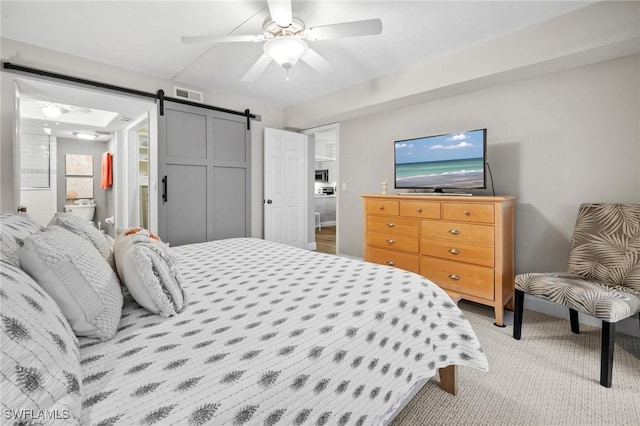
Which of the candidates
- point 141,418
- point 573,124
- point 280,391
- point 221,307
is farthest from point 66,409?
point 573,124

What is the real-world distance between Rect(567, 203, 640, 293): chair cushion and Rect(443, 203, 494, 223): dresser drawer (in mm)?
639

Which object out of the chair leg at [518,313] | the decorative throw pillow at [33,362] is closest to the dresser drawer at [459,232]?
the chair leg at [518,313]

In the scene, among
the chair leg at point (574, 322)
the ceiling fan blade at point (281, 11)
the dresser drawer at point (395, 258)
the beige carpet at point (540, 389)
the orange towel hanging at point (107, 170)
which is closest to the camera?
the beige carpet at point (540, 389)

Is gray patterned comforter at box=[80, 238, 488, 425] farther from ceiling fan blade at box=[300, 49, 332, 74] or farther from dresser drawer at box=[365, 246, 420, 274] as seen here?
ceiling fan blade at box=[300, 49, 332, 74]

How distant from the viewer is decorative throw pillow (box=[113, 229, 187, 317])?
110 cm

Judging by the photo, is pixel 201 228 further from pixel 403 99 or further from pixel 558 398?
pixel 558 398

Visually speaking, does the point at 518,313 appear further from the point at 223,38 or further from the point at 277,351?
the point at 223,38

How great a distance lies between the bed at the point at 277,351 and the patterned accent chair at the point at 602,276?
0.92m

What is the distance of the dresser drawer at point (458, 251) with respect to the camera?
8.45 ft

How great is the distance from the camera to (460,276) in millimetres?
2738

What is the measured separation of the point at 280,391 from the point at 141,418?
0.32 meters

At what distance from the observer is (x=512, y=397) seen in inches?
63.5

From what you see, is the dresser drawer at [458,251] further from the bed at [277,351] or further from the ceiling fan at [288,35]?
the ceiling fan at [288,35]

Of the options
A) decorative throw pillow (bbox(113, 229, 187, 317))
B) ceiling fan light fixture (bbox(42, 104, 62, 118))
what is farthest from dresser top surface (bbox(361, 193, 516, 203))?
ceiling fan light fixture (bbox(42, 104, 62, 118))
